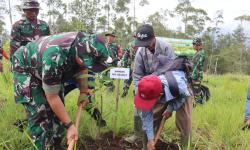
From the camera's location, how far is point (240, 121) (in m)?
4.76

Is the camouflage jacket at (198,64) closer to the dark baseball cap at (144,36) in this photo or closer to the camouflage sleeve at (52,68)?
the dark baseball cap at (144,36)

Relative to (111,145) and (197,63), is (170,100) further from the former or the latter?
(197,63)

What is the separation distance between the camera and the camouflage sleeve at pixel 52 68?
8.32 feet

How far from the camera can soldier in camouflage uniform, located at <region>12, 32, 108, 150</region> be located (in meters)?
2.48

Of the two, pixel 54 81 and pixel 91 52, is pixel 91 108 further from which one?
pixel 91 52

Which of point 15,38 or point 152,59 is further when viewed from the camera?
point 15,38

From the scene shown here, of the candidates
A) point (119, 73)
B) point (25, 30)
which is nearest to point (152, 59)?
point (119, 73)

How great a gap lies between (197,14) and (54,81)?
104ft

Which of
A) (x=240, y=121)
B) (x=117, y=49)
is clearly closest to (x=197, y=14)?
(x=117, y=49)

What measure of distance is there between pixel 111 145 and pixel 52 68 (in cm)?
173

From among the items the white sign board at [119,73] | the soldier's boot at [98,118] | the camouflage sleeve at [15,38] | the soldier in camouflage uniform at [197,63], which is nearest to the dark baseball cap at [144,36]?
the white sign board at [119,73]

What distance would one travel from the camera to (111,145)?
159 inches

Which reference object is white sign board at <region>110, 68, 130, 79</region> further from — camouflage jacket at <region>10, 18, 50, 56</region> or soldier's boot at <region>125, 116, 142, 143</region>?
camouflage jacket at <region>10, 18, 50, 56</region>

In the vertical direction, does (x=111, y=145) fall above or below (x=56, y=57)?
below
